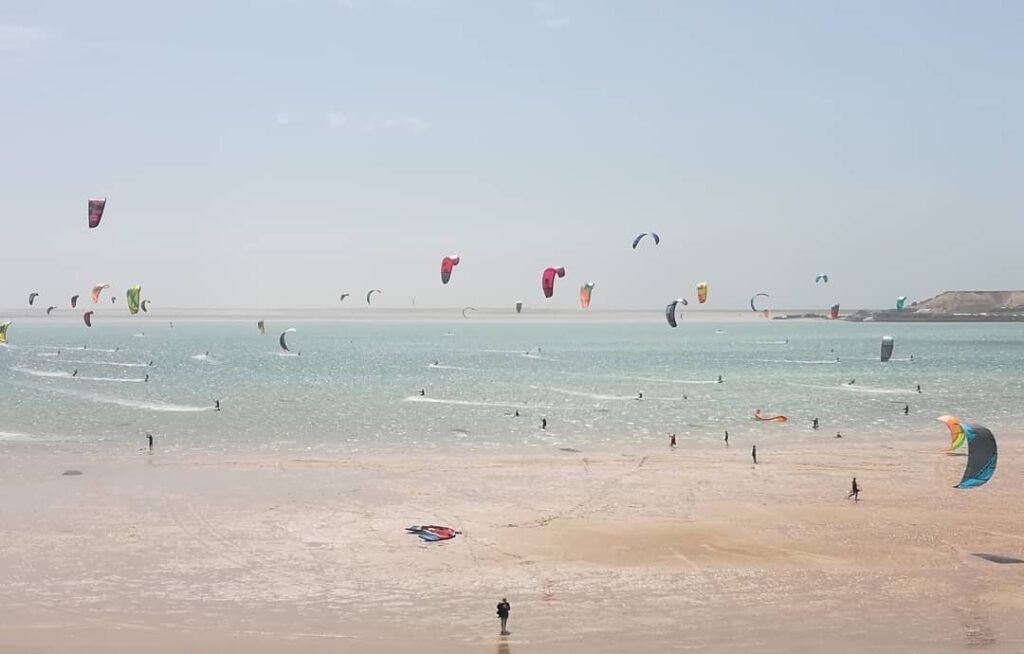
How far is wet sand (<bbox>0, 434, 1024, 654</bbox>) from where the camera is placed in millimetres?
14398

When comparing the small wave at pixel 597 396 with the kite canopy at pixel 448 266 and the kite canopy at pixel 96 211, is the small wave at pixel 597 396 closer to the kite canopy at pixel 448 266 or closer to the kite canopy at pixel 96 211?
the kite canopy at pixel 448 266

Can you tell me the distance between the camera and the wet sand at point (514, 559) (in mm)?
14398

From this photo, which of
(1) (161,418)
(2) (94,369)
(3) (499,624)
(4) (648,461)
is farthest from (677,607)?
(2) (94,369)

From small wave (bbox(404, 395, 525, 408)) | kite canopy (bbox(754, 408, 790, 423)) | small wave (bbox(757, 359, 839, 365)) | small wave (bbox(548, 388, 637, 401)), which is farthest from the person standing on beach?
small wave (bbox(757, 359, 839, 365))

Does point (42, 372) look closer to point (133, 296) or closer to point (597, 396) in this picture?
point (133, 296)

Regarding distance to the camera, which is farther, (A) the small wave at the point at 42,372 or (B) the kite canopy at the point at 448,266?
(A) the small wave at the point at 42,372

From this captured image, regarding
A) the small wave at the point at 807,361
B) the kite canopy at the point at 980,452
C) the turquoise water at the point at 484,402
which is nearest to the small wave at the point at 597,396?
the turquoise water at the point at 484,402

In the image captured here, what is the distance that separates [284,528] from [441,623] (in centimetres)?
776

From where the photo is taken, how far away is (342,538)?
804 inches

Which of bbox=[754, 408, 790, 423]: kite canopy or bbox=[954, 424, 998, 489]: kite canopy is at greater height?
bbox=[954, 424, 998, 489]: kite canopy

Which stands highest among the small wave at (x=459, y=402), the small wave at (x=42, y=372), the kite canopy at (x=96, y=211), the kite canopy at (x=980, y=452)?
the kite canopy at (x=96, y=211)

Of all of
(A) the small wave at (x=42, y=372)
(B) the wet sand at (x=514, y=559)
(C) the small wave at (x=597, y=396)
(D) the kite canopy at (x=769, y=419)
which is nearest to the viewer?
(B) the wet sand at (x=514, y=559)

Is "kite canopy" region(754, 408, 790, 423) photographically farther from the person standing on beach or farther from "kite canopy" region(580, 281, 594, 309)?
the person standing on beach

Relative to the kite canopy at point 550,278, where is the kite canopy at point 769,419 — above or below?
below
